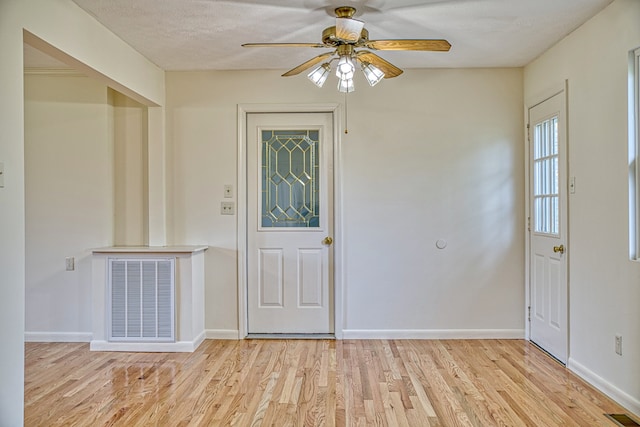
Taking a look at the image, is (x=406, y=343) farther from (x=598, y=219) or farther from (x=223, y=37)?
(x=223, y=37)

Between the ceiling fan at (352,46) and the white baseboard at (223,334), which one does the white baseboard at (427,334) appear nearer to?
the white baseboard at (223,334)

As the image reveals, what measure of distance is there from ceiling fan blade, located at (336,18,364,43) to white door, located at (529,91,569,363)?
5.99 feet

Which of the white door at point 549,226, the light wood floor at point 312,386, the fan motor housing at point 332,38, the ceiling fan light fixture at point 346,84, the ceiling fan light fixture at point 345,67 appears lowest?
the light wood floor at point 312,386

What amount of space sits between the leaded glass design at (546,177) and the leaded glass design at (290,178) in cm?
189

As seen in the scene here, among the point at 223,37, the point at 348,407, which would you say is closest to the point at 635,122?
the point at 348,407

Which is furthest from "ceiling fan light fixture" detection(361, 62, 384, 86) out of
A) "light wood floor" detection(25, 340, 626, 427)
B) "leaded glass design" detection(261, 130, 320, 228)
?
"light wood floor" detection(25, 340, 626, 427)

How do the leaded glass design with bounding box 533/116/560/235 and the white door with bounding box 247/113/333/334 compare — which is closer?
the leaded glass design with bounding box 533/116/560/235

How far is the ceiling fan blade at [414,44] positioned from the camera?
2.59 meters

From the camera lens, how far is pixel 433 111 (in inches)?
164

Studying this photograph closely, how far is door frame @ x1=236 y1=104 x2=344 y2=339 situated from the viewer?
165 inches

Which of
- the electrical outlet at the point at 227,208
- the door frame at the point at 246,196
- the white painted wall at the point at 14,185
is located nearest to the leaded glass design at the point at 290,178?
the door frame at the point at 246,196

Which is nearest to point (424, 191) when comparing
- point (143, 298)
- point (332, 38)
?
point (332, 38)

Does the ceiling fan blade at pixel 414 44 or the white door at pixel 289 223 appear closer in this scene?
the ceiling fan blade at pixel 414 44

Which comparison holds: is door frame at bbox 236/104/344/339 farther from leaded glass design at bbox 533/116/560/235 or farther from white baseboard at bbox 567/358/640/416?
white baseboard at bbox 567/358/640/416
